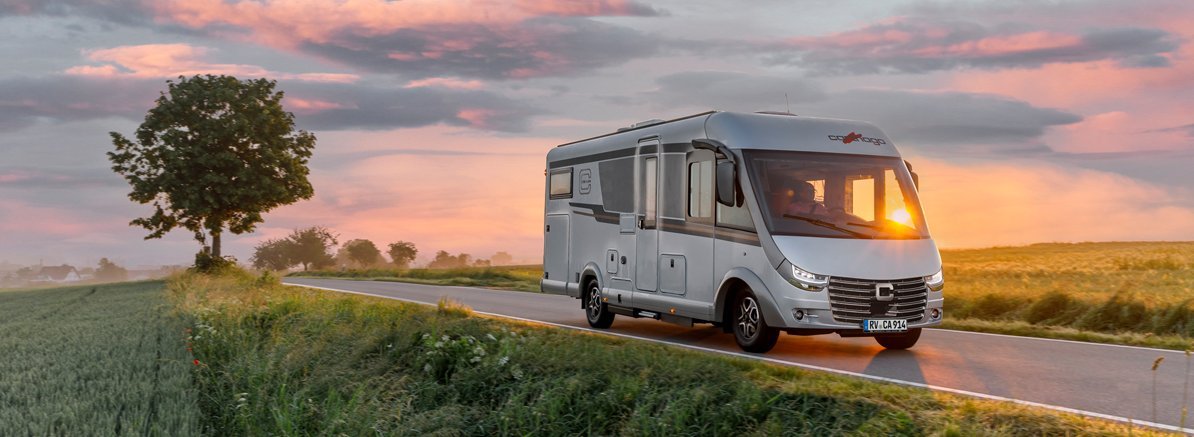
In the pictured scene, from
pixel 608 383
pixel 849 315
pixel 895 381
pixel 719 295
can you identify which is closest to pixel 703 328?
pixel 719 295

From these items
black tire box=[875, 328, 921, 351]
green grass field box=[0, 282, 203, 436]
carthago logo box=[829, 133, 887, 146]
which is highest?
carthago logo box=[829, 133, 887, 146]

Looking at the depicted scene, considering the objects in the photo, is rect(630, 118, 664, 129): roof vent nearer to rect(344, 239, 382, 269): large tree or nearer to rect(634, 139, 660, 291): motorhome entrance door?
rect(634, 139, 660, 291): motorhome entrance door

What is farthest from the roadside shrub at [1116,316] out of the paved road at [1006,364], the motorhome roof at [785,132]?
the motorhome roof at [785,132]

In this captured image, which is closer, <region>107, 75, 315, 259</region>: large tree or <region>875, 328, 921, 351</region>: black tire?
<region>875, 328, 921, 351</region>: black tire

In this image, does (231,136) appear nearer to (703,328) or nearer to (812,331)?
(703,328)

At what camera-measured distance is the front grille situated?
1241 centimetres

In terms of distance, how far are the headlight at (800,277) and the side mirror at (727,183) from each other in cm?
106

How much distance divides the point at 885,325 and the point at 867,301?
41cm

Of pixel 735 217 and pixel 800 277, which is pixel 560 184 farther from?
pixel 800 277

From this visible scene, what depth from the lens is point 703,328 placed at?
1630 centimetres

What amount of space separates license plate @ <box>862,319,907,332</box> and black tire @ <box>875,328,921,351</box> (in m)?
0.79

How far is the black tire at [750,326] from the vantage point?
1268cm

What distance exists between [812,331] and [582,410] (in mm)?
4467

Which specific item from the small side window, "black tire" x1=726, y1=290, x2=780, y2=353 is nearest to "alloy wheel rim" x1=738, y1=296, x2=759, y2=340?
"black tire" x1=726, y1=290, x2=780, y2=353
